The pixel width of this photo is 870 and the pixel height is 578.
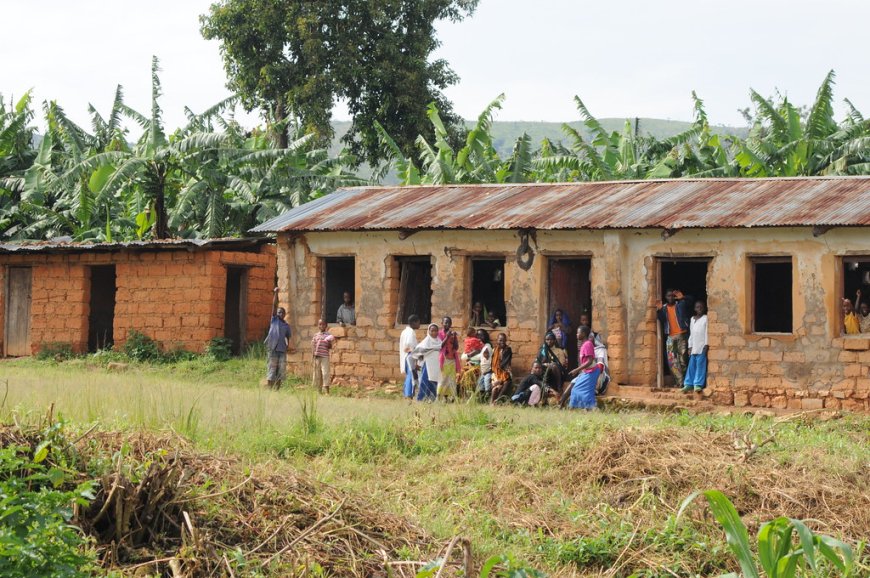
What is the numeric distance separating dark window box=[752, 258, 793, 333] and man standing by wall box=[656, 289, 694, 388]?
11.9 ft

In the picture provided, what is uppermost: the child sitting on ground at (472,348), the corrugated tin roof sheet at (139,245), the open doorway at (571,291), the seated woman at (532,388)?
the corrugated tin roof sheet at (139,245)

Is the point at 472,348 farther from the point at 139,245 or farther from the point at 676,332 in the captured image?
A: the point at 139,245

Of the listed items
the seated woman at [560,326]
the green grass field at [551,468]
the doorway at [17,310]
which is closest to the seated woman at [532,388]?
the seated woman at [560,326]

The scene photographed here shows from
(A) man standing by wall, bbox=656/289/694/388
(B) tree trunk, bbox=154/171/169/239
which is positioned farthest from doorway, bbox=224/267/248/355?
(A) man standing by wall, bbox=656/289/694/388

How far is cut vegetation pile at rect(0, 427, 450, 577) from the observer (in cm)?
650

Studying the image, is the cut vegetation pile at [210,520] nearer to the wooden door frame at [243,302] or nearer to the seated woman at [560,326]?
the seated woman at [560,326]

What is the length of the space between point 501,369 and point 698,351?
2538mm

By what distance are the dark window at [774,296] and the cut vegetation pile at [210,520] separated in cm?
1291

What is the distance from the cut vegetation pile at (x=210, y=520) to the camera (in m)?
6.50

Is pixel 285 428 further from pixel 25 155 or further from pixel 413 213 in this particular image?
pixel 25 155

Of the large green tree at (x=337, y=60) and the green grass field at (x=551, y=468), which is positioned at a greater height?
the large green tree at (x=337, y=60)

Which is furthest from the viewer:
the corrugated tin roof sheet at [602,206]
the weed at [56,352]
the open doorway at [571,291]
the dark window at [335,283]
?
the weed at [56,352]

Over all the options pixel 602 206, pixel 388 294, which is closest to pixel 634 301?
pixel 602 206

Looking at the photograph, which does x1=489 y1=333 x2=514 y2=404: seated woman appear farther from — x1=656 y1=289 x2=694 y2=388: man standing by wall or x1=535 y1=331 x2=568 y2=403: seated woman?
x1=656 y1=289 x2=694 y2=388: man standing by wall
